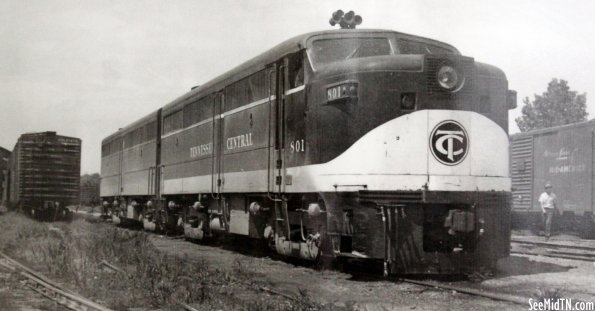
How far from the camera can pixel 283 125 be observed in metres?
9.79

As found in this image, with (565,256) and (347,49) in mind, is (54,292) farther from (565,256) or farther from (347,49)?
(565,256)

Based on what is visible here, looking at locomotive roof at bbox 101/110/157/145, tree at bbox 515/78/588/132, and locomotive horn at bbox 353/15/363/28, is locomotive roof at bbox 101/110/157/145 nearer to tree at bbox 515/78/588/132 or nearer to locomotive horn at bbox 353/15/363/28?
locomotive horn at bbox 353/15/363/28

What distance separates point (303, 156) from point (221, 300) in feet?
9.18

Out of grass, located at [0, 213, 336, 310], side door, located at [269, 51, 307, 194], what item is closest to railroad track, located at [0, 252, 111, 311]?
grass, located at [0, 213, 336, 310]

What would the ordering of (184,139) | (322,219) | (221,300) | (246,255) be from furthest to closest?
(184,139) → (246,255) → (322,219) → (221,300)

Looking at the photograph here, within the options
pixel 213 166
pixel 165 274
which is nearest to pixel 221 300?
pixel 165 274

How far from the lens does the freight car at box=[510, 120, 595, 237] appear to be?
17109 mm

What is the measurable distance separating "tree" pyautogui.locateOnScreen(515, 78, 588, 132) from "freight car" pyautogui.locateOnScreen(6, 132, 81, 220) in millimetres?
33550

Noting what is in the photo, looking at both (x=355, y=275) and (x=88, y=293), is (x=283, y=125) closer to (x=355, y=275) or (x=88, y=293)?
(x=355, y=275)

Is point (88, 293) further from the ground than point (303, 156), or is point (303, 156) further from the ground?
point (303, 156)

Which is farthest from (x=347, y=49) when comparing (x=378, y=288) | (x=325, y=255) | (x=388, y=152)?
(x=378, y=288)

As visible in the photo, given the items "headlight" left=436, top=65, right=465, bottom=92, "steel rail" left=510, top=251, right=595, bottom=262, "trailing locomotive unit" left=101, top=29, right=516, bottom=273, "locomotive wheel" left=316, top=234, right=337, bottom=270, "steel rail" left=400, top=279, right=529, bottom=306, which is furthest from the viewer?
"steel rail" left=510, top=251, right=595, bottom=262

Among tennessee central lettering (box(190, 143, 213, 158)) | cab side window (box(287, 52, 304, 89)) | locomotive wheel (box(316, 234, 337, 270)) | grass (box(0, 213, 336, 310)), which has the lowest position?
grass (box(0, 213, 336, 310))

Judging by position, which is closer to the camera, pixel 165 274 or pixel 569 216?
pixel 165 274
